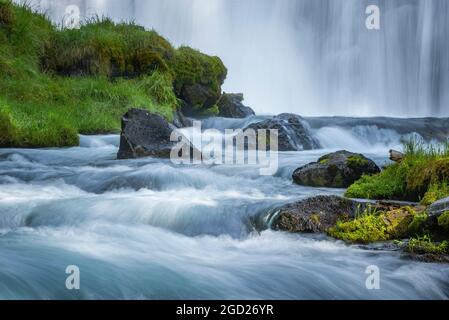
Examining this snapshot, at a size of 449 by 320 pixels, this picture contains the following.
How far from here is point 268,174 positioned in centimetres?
899

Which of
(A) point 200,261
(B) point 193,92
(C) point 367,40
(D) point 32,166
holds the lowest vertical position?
(A) point 200,261

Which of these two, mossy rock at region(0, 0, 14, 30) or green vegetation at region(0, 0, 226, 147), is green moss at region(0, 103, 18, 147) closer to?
green vegetation at region(0, 0, 226, 147)

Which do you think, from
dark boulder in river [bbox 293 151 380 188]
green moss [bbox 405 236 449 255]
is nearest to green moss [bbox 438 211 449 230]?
green moss [bbox 405 236 449 255]

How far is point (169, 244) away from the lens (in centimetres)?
552

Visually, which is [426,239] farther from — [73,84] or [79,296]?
[73,84]

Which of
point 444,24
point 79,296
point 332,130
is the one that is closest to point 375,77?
point 444,24

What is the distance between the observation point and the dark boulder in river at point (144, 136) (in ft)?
32.0

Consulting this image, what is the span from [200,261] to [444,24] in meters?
26.4

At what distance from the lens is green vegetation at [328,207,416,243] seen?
548 cm

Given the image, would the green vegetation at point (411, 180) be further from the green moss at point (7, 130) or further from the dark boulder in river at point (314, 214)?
the green moss at point (7, 130)

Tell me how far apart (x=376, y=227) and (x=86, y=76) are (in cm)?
1113

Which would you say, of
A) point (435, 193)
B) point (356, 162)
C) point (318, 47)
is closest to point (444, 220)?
point (435, 193)

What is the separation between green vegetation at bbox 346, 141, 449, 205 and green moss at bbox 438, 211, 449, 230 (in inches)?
38.1

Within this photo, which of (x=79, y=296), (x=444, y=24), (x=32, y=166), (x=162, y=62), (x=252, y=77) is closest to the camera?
(x=79, y=296)
